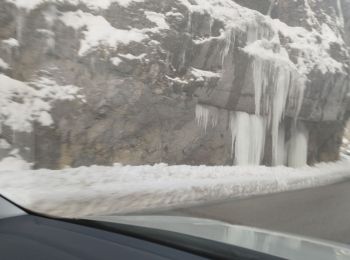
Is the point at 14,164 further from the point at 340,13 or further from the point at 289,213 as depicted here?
the point at 340,13

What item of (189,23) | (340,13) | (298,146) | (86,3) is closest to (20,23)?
(86,3)

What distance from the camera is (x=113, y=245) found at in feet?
7.23

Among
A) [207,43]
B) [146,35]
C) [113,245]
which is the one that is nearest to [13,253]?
[113,245]

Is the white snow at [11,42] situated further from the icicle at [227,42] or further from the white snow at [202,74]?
the icicle at [227,42]

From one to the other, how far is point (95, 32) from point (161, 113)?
2.88 meters

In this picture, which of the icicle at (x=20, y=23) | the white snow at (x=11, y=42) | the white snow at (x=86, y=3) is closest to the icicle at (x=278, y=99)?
the white snow at (x=86, y=3)

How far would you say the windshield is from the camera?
1036 cm

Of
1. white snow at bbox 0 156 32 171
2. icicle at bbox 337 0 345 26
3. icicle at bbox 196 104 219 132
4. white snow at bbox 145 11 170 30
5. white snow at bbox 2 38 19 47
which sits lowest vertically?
white snow at bbox 0 156 32 171

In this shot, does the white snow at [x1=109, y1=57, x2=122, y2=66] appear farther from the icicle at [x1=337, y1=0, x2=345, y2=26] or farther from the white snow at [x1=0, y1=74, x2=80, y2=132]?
the icicle at [x1=337, y1=0, x2=345, y2=26]

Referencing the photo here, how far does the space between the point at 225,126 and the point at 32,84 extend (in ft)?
22.8

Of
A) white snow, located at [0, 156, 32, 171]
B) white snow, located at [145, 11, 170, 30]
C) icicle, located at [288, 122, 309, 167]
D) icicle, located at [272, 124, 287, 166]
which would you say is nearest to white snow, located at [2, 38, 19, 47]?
white snow, located at [0, 156, 32, 171]

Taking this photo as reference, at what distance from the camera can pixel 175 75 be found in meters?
14.7

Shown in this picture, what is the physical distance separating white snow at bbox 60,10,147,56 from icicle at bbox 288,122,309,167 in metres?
9.27

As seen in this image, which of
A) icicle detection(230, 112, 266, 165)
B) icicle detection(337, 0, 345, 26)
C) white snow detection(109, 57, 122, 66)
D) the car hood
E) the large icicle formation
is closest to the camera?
the car hood
